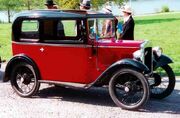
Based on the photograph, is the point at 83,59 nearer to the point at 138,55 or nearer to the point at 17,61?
the point at 138,55

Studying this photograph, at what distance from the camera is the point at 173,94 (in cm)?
856

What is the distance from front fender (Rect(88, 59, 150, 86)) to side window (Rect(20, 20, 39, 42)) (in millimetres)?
1552

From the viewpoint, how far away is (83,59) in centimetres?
779

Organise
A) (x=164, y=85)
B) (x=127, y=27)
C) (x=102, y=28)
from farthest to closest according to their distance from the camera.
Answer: (x=127, y=27)
(x=164, y=85)
(x=102, y=28)

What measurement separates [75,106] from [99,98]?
730mm

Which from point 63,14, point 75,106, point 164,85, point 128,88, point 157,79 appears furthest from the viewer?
point 164,85

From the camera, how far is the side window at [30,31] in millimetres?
8297

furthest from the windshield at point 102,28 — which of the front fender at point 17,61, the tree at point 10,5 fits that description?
the tree at point 10,5

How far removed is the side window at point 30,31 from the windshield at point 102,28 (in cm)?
112

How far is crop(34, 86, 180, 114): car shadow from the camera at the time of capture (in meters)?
7.52

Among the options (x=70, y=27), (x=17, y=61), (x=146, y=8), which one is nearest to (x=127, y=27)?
(x=70, y=27)

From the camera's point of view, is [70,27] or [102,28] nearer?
[70,27]

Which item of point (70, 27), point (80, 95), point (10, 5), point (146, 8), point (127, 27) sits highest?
point (70, 27)

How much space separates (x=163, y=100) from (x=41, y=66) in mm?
2410
